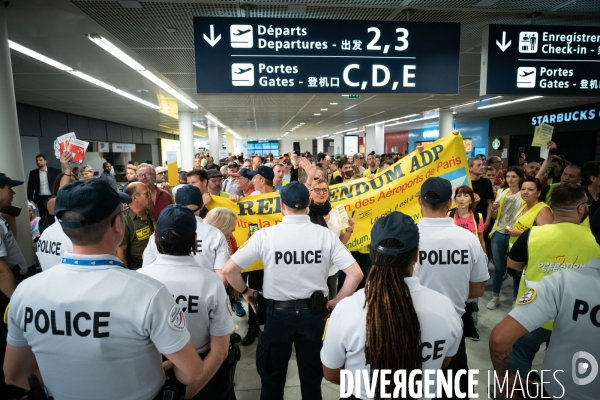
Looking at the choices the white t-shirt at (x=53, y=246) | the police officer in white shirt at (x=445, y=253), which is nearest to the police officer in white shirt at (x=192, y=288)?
the white t-shirt at (x=53, y=246)

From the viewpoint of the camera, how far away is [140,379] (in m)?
1.43

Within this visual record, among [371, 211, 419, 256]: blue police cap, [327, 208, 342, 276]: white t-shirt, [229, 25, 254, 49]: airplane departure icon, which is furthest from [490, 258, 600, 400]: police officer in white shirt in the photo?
[229, 25, 254, 49]: airplane departure icon

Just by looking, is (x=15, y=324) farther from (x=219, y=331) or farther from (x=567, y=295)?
(x=567, y=295)

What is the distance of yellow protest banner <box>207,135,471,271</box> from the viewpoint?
421 cm

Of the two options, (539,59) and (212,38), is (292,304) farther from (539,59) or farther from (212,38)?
(539,59)

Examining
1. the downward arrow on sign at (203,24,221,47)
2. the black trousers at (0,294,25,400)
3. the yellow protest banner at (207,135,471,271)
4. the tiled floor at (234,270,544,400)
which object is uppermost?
the downward arrow on sign at (203,24,221,47)

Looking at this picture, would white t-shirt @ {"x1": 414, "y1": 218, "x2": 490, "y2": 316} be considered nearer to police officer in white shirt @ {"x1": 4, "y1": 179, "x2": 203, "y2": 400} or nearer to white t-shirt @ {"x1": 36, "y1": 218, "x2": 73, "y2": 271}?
police officer in white shirt @ {"x1": 4, "y1": 179, "x2": 203, "y2": 400}

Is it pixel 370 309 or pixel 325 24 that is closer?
pixel 370 309

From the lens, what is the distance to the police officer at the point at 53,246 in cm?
282

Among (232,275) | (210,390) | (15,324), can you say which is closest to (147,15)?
(232,275)

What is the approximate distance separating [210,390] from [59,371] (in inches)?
32.4

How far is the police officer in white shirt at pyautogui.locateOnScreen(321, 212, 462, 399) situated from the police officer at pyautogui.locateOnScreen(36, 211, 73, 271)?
2354 mm

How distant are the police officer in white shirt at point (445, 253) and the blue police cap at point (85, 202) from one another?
198cm

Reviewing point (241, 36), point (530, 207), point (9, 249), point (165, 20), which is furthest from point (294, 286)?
point (165, 20)
